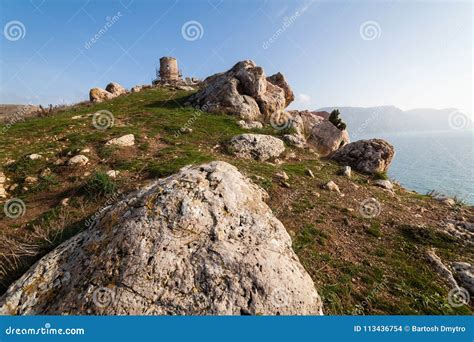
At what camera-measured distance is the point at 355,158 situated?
14023 millimetres

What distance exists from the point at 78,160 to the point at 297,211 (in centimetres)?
936

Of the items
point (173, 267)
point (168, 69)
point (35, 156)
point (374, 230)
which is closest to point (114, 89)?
point (168, 69)

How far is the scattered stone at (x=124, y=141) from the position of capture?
11.6 meters

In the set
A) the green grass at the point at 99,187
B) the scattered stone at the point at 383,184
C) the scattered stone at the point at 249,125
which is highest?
the scattered stone at the point at 249,125

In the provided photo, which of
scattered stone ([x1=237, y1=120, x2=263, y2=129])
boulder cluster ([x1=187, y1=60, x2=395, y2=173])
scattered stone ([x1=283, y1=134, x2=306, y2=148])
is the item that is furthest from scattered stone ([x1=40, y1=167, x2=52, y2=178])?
scattered stone ([x1=283, y1=134, x2=306, y2=148])

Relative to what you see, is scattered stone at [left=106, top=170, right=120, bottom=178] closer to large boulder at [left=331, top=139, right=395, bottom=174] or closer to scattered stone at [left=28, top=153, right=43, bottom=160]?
scattered stone at [left=28, top=153, right=43, bottom=160]

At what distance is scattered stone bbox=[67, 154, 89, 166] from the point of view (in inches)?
378

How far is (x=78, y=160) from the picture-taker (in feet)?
31.9

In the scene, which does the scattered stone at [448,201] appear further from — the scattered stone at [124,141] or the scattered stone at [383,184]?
the scattered stone at [124,141]

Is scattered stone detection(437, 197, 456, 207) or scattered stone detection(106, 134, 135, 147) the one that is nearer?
scattered stone detection(437, 197, 456, 207)

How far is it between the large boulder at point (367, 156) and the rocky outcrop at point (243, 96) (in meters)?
8.41

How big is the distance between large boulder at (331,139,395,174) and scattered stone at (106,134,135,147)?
12.4m

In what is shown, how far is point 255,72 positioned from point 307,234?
63.3 ft

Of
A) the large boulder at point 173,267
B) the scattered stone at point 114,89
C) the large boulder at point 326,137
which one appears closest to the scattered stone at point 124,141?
the large boulder at point 173,267
